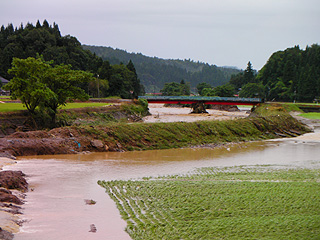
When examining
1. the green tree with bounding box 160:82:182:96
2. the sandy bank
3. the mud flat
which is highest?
the green tree with bounding box 160:82:182:96

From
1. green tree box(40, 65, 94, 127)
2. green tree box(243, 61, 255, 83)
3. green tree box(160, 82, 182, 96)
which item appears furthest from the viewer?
green tree box(160, 82, 182, 96)

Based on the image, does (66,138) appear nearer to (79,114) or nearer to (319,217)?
(79,114)

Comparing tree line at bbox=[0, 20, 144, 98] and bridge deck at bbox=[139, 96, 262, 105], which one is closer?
bridge deck at bbox=[139, 96, 262, 105]

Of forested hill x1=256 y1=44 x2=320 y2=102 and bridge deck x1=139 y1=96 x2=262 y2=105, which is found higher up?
forested hill x1=256 y1=44 x2=320 y2=102

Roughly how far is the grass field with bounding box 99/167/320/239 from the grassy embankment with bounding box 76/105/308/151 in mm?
14706

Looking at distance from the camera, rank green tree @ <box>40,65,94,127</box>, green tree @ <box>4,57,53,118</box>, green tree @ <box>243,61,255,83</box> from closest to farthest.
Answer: green tree @ <box>4,57,53,118</box>
green tree @ <box>40,65,94,127</box>
green tree @ <box>243,61,255,83</box>

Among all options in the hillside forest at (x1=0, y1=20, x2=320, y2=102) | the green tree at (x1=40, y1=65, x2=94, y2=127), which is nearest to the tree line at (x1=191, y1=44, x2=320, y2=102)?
the hillside forest at (x1=0, y1=20, x2=320, y2=102)

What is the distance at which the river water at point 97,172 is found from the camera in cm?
1273

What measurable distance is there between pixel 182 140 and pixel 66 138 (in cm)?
1096

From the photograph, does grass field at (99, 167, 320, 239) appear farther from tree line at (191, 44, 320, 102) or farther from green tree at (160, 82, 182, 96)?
green tree at (160, 82, 182, 96)

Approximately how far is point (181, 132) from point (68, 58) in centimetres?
9627

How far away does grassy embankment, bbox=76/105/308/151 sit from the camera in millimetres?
33469

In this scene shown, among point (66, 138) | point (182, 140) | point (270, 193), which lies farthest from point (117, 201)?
point (182, 140)

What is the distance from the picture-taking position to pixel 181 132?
3819 centimetres
